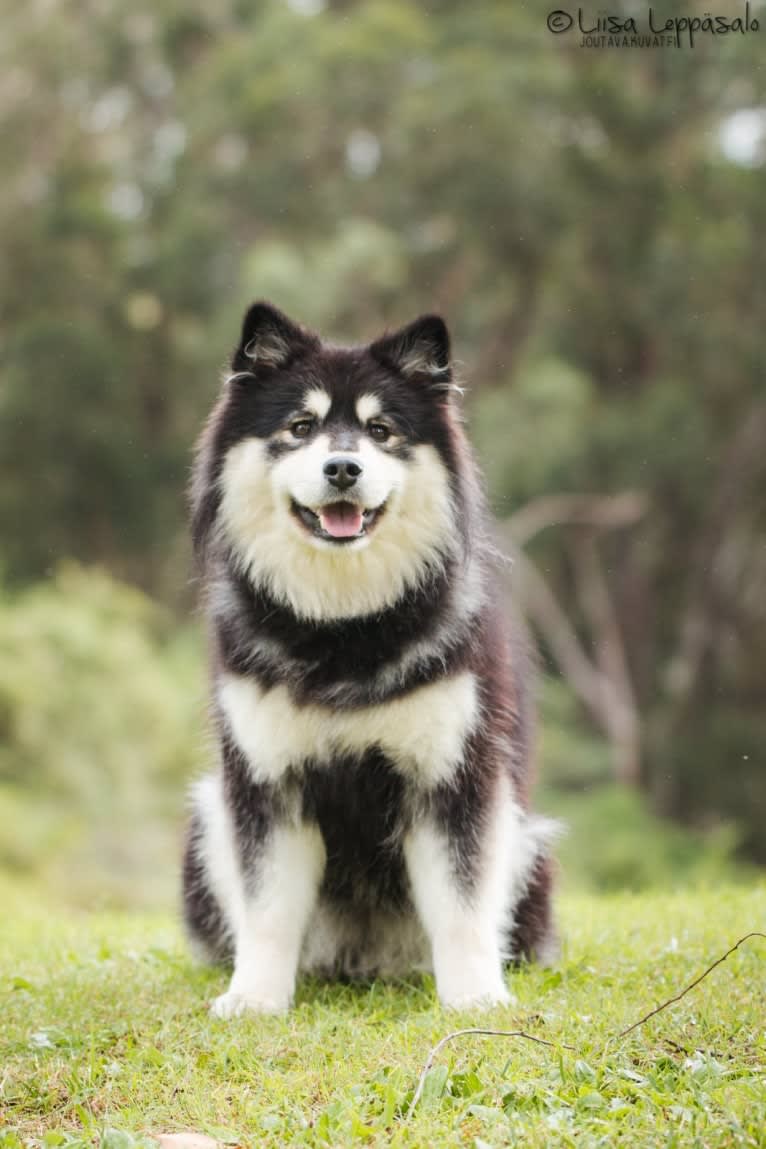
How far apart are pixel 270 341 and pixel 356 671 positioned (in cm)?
110

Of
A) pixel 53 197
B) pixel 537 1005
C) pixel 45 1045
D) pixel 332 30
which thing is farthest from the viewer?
pixel 53 197

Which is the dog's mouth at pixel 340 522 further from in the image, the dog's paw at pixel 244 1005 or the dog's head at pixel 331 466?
the dog's paw at pixel 244 1005

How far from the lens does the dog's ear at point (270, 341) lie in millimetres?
4145

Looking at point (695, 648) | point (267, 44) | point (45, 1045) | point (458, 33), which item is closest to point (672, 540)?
point (695, 648)

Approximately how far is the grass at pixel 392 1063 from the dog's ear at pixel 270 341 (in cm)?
198

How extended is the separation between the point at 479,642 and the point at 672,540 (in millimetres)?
13861

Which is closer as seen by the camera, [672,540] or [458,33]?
[458,33]

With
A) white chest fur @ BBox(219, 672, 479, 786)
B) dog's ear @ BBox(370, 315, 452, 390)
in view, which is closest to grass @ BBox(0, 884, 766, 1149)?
white chest fur @ BBox(219, 672, 479, 786)

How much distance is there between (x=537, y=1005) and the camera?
3703mm

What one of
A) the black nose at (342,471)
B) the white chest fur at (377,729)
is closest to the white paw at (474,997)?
the white chest fur at (377,729)

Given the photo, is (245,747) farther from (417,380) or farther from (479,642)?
(417,380)

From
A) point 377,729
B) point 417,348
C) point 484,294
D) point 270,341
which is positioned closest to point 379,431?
point 417,348

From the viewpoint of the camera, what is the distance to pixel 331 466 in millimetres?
3777

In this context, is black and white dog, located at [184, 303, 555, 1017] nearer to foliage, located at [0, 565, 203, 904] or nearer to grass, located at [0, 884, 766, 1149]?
grass, located at [0, 884, 766, 1149]
